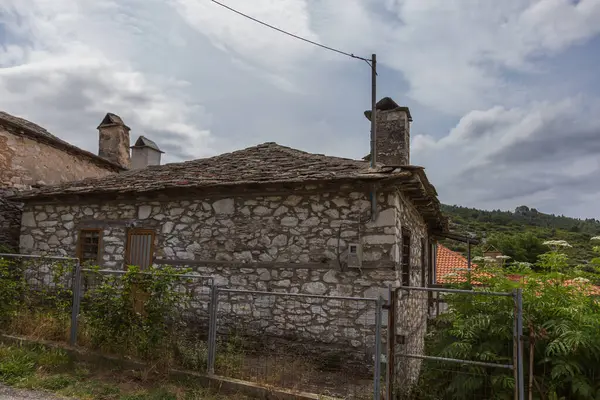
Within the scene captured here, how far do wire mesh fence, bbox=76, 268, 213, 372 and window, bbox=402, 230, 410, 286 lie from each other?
12.6ft

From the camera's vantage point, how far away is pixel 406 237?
8.01m

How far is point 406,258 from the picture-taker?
8086mm

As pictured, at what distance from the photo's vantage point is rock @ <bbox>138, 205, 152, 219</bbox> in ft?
27.8

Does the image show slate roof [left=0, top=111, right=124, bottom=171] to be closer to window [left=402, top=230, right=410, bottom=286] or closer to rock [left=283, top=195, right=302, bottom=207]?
rock [left=283, top=195, right=302, bottom=207]

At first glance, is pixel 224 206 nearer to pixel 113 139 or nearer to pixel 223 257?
pixel 223 257

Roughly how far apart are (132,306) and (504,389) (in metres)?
4.64

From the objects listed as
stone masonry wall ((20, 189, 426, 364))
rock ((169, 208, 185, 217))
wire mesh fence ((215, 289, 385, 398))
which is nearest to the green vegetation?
wire mesh fence ((215, 289, 385, 398))

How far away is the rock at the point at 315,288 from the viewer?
6.86 meters

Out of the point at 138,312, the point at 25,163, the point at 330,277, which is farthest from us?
the point at 25,163

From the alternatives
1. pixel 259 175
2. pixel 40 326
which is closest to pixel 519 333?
pixel 259 175

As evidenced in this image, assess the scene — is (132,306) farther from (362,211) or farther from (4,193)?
(4,193)

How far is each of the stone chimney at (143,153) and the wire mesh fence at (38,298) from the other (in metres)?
7.70

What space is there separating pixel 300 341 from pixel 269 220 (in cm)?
211

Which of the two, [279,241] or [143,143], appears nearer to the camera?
[279,241]
